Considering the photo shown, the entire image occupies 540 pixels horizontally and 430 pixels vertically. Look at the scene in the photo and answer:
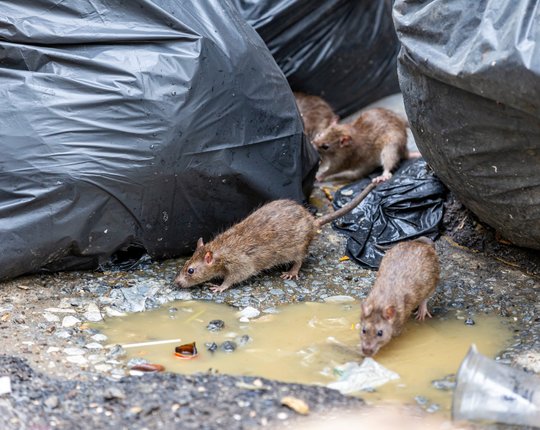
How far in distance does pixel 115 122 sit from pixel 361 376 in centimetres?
199

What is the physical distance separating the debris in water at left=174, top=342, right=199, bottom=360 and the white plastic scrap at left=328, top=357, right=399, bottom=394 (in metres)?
0.69

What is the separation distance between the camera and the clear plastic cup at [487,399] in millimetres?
3520

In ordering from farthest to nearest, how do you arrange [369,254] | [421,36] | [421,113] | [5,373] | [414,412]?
[369,254] → [421,113] → [421,36] → [5,373] → [414,412]

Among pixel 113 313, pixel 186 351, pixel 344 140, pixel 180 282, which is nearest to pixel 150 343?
pixel 186 351

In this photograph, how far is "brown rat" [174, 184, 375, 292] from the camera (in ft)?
17.0

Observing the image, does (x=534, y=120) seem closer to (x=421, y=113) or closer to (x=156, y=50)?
(x=421, y=113)

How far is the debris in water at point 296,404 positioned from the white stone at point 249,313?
1.13 metres

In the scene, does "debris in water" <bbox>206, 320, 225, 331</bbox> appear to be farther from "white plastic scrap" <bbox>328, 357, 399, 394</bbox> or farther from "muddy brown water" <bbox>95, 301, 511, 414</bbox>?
"white plastic scrap" <bbox>328, 357, 399, 394</bbox>

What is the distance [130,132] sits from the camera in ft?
15.9

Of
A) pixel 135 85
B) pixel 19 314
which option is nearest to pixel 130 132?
pixel 135 85

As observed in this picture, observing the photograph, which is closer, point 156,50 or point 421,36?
point 421,36

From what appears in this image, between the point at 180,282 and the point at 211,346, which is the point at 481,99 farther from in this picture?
the point at 180,282

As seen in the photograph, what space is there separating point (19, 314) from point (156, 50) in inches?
64.9

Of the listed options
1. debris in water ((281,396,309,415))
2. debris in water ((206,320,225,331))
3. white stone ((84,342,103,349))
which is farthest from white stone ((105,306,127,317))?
debris in water ((281,396,309,415))
